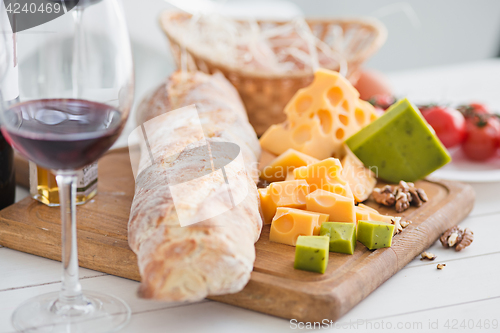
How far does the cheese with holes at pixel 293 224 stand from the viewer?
1.18 meters

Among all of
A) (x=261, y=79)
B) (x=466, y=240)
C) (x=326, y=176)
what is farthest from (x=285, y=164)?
(x=261, y=79)

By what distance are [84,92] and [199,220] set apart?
1.03ft

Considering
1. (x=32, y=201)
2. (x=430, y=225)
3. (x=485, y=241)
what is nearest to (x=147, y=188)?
(x=32, y=201)

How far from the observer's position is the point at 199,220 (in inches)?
37.8

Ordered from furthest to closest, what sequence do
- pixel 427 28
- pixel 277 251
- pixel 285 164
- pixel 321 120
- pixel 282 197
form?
pixel 427 28 < pixel 321 120 < pixel 285 164 < pixel 282 197 < pixel 277 251

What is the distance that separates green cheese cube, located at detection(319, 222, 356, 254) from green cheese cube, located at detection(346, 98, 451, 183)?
1.65 ft

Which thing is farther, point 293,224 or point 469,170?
point 469,170

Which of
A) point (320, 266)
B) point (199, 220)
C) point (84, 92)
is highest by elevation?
point (84, 92)

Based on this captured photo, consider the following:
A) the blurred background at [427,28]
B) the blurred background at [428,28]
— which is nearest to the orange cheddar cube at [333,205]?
the blurred background at [427,28]

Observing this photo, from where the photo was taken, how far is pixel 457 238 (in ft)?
4.33

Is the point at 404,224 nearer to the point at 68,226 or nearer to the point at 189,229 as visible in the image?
the point at 189,229

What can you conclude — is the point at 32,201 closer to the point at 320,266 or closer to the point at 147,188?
the point at 147,188

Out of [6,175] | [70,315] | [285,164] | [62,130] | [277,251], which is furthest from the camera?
[285,164]

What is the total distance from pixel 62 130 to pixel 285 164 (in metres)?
0.81
